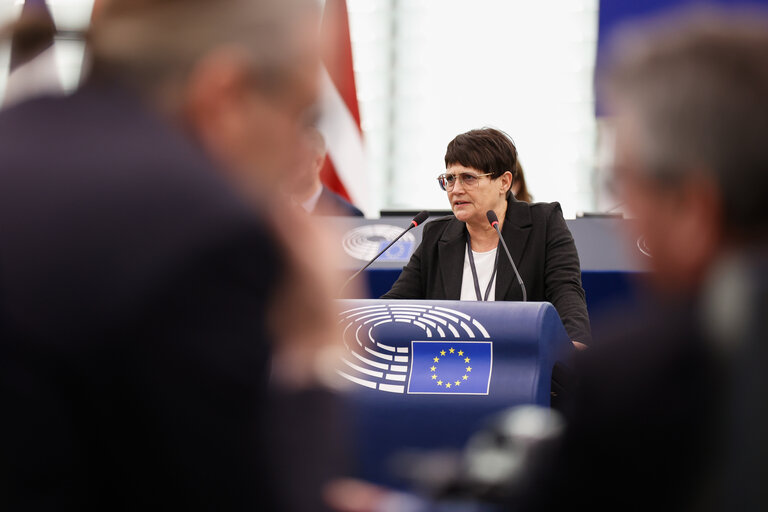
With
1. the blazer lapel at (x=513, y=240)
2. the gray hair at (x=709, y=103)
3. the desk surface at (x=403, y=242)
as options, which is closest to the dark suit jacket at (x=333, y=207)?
the desk surface at (x=403, y=242)

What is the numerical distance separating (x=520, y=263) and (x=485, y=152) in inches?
16.8

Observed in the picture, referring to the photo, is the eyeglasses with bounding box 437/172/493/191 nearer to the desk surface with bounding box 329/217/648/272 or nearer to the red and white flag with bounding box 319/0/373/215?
the desk surface with bounding box 329/217/648/272

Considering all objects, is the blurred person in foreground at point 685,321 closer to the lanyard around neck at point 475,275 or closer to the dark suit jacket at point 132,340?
the dark suit jacket at point 132,340

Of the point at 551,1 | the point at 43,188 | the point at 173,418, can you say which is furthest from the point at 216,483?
the point at 551,1

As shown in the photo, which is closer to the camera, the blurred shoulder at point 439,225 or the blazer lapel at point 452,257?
the blazer lapel at point 452,257

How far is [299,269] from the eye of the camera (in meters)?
0.56

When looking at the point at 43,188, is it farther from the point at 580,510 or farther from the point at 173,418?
the point at 580,510

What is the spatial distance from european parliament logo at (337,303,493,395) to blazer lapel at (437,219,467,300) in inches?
32.3

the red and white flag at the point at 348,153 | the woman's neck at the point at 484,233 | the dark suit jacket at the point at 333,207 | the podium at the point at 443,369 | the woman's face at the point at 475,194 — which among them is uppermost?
the red and white flag at the point at 348,153

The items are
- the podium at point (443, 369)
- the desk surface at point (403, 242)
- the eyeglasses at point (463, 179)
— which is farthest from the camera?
the desk surface at point (403, 242)

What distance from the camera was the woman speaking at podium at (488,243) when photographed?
9.45 feet

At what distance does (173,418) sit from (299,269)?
117 mm

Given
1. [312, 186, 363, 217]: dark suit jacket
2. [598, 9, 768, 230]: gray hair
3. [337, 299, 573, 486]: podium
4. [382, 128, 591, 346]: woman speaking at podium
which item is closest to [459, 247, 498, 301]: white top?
[382, 128, 591, 346]: woman speaking at podium

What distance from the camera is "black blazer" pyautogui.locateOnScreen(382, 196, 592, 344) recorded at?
9.28 feet
